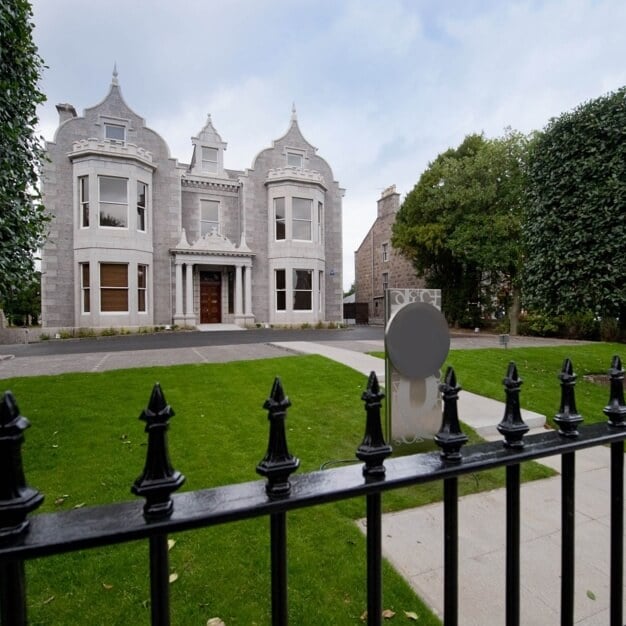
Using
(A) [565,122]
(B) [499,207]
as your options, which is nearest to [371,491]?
(A) [565,122]

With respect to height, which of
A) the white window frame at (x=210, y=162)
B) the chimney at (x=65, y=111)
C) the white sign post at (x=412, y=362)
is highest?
the chimney at (x=65, y=111)

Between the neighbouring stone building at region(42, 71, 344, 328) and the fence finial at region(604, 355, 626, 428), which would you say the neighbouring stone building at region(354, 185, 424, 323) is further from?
the fence finial at region(604, 355, 626, 428)

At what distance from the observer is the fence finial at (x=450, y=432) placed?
1211 millimetres

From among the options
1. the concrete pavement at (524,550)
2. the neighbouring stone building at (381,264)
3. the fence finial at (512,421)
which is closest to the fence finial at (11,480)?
the fence finial at (512,421)

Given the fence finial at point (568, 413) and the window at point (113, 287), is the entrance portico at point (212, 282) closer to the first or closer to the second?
the window at point (113, 287)

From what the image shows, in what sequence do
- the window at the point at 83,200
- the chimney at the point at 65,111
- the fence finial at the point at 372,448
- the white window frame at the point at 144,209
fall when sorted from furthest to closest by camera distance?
the white window frame at the point at 144,209 → the chimney at the point at 65,111 → the window at the point at 83,200 → the fence finial at the point at 372,448

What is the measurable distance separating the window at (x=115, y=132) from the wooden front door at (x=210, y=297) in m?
7.63

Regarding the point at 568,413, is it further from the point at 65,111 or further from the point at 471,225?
the point at 65,111

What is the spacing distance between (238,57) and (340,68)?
2.91m

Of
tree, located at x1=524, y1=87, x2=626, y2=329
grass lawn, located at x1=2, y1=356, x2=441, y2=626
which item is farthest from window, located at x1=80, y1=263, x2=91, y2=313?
tree, located at x1=524, y1=87, x2=626, y2=329

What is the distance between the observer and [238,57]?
10672 mm

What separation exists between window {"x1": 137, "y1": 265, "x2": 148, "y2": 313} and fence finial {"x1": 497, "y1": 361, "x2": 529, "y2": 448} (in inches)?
749

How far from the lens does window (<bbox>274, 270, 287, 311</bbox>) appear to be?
2125cm

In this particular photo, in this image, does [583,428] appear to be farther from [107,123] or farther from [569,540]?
[107,123]
